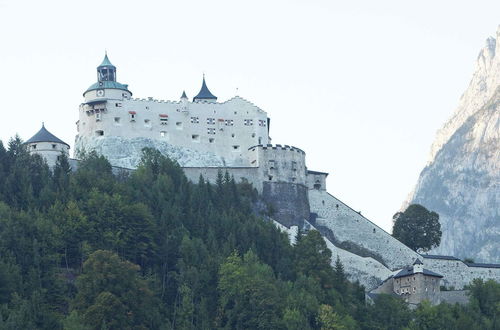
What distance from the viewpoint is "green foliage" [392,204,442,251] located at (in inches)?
3944

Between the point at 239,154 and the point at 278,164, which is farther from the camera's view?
the point at 239,154

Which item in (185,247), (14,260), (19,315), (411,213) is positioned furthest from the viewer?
(411,213)

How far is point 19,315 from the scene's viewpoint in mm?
Answer: 69250

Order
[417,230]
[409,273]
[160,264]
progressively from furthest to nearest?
[417,230] → [409,273] → [160,264]

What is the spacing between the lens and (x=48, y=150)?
95.1 metres

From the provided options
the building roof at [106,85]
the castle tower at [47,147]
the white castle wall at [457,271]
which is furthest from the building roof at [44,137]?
the white castle wall at [457,271]

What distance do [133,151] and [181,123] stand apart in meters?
4.97

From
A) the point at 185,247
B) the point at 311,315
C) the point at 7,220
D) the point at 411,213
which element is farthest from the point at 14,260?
the point at 411,213

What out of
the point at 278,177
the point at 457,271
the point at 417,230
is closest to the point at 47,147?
the point at 278,177

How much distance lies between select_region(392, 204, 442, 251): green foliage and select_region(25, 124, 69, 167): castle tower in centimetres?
2797

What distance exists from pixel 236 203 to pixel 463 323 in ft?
65.2

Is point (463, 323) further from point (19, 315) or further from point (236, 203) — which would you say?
point (19, 315)

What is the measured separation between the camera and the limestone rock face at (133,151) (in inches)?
3910

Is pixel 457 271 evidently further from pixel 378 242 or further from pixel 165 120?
pixel 165 120
